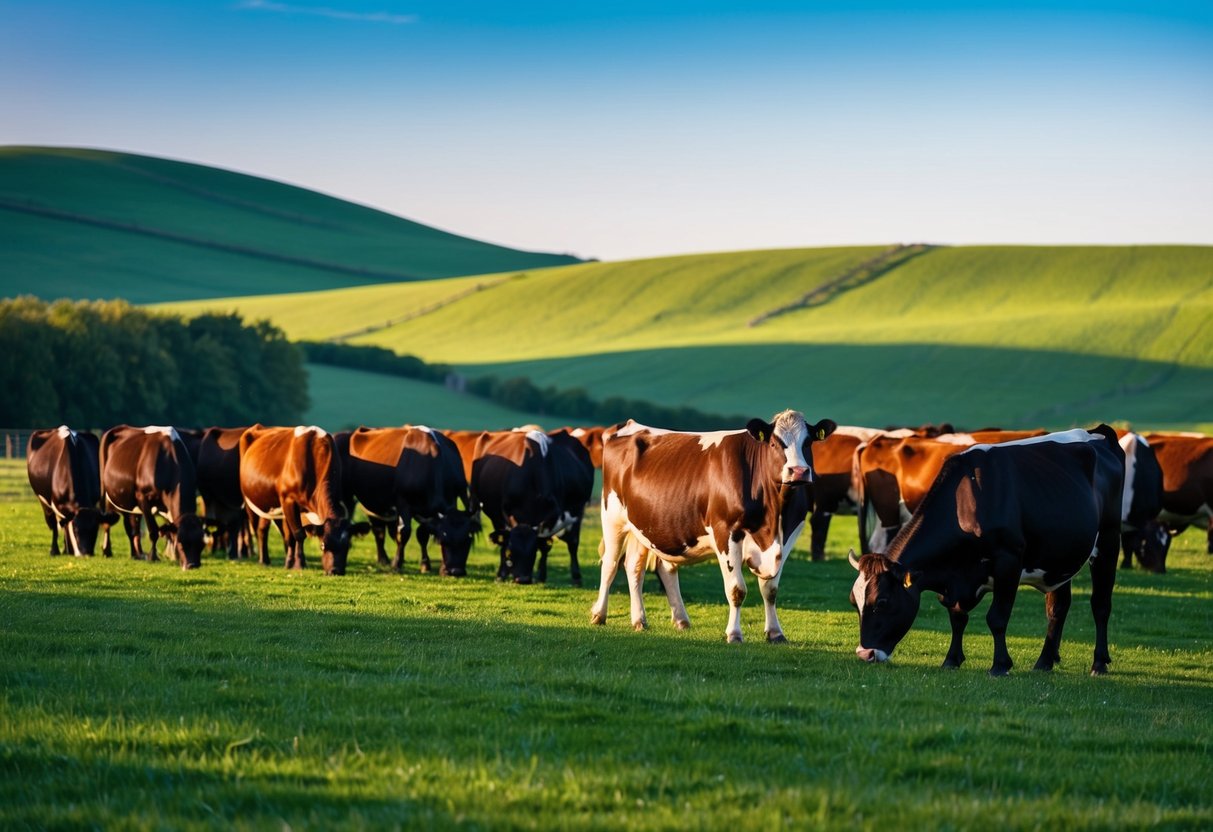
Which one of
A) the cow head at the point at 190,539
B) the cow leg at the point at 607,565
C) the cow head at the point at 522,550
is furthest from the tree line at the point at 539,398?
the cow leg at the point at 607,565

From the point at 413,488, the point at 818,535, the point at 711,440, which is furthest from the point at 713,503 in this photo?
the point at 818,535

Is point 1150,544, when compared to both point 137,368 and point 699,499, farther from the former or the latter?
point 137,368

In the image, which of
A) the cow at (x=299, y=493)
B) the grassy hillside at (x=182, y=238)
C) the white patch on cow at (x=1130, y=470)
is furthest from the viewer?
the grassy hillside at (x=182, y=238)

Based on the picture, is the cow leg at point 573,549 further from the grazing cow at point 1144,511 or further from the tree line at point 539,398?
the tree line at point 539,398

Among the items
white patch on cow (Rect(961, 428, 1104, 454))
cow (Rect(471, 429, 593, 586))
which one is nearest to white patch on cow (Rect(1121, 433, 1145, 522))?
cow (Rect(471, 429, 593, 586))

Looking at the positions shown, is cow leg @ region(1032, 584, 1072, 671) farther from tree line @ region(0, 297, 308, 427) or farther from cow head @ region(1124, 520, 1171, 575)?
tree line @ region(0, 297, 308, 427)

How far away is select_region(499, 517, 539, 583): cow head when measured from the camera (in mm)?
20500

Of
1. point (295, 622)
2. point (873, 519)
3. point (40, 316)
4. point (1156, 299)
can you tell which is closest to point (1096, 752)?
point (295, 622)

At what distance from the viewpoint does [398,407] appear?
8819cm

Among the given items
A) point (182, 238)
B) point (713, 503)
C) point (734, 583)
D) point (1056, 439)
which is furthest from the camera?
point (182, 238)

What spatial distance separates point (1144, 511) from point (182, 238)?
484 ft

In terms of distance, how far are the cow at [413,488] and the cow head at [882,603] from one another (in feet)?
33.4

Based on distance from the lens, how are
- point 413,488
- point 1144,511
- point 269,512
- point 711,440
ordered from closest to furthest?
1. point 711,440
2. point 413,488
3. point 269,512
4. point 1144,511

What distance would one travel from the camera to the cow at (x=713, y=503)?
1361cm
